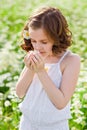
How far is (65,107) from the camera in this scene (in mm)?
2854

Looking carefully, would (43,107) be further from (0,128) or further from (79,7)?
(79,7)

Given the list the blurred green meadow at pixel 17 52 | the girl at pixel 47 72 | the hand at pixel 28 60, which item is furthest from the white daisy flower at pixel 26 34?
the blurred green meadow at pixel 17 52

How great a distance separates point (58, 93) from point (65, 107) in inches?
8.1

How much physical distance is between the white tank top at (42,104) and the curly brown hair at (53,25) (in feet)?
0.24

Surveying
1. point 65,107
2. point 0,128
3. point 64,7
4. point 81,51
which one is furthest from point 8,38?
point 65,107

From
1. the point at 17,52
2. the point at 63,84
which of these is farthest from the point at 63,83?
the point at 17,52

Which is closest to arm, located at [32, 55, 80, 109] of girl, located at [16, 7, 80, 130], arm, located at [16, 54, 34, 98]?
girl, located at [16, 7, 80, 130]

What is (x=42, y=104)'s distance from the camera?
279cm

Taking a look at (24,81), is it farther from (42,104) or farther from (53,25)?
(53,25)

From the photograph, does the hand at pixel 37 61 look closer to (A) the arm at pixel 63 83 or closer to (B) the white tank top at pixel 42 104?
(A) the arm at pixel 63 83

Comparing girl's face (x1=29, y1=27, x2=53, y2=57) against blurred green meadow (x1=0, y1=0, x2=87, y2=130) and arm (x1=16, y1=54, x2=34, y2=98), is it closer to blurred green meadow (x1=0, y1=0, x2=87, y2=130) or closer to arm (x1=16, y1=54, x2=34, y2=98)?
arm (x1=16, y1=54, x2=34, y2=98)

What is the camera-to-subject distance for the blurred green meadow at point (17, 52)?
158 inches

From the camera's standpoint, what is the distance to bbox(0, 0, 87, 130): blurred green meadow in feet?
13.1

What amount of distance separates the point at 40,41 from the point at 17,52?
3507 millimetres
